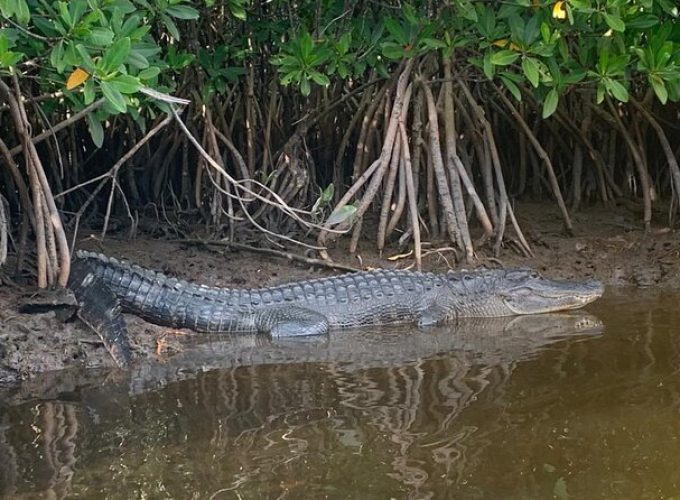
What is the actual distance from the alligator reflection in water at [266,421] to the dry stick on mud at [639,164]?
242cm

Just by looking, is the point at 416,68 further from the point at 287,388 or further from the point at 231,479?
the point at 231,479

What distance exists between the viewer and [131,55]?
4.16 m

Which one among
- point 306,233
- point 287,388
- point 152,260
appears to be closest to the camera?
point 287,388

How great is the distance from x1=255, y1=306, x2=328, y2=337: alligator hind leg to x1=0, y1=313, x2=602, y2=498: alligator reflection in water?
369 mm

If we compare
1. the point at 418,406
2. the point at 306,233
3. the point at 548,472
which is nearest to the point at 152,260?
the point at 306,233

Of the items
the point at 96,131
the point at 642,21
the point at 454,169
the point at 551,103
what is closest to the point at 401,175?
the point at 454,169

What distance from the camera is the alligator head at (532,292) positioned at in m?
5.88

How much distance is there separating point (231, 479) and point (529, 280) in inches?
142

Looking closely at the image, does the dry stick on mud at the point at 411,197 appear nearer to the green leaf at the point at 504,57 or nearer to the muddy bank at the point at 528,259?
the muddy bank at the point at 528,259

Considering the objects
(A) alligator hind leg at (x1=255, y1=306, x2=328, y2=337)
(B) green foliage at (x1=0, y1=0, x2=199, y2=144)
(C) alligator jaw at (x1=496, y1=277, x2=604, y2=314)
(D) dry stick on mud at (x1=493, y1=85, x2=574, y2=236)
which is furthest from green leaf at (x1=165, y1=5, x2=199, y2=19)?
(D) dry stick on mud at (x1=493, y1=85, x2=574, y2=236)

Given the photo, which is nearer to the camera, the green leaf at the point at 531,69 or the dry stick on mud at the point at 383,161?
the green leaf at the point at 531,69

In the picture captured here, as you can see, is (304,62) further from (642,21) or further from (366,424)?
(366,424)

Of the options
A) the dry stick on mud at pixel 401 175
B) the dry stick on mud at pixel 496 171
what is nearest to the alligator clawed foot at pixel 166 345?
the dry stick on mud at pixel 401 175

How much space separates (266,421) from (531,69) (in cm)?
255
